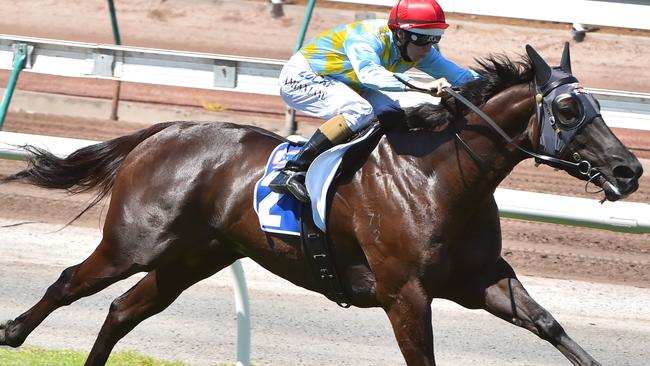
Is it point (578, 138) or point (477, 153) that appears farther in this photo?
point (477, 153)

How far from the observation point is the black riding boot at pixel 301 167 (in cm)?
471

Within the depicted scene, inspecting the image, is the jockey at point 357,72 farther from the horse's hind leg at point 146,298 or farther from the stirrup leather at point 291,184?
the horse's hind leg at point 146,298

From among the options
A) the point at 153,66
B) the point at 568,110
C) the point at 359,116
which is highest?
the point at 568,110

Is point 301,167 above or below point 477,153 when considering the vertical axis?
below

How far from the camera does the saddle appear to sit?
469cm

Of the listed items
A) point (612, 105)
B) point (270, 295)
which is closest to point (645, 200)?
point (612, 105)

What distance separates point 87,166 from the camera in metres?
5.69

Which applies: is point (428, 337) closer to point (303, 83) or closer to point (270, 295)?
point (303, 83)

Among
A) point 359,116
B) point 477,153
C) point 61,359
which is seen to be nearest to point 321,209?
point 359,116

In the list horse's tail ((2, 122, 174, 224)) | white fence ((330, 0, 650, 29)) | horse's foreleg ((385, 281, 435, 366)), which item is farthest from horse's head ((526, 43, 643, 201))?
white fence ((330, 0, 650, 29))

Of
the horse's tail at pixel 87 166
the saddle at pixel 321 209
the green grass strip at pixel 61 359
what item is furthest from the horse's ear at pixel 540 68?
the green grass strip at pixel 61 359

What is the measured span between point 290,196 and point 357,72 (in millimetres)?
725

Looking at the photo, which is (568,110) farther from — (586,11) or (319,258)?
(586,11)

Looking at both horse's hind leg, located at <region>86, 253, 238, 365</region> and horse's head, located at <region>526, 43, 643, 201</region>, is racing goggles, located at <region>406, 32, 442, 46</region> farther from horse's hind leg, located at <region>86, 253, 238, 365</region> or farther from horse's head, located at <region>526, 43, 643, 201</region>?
horse's hind leg, located at <region>86, 253, 238, 365</region>
